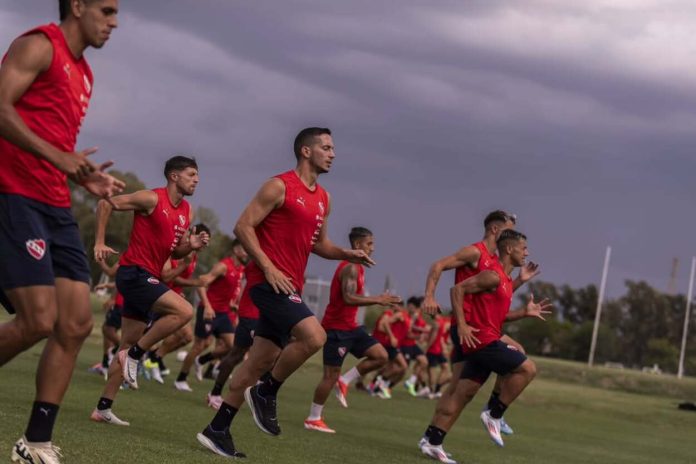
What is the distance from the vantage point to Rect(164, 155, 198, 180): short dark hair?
42.7 ft

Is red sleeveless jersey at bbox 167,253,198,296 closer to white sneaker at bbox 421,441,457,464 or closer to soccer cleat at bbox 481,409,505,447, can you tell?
soccer cleat at bbox 481,409,505,447

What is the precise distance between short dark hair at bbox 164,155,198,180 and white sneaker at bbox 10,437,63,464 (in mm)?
6428

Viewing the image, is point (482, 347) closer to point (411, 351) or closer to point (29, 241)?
point (29, 241)

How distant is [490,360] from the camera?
12.4 m

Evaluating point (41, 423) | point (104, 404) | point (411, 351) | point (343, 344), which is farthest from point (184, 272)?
point (41, 423)

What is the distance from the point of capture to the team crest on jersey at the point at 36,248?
6.53 metres

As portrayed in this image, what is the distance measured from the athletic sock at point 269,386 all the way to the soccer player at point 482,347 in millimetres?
2812

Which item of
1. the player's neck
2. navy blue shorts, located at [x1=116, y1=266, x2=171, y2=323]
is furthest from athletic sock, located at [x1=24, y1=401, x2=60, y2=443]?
navy blue shorts, located at [x1=116, y1=266, x2=171, y2=323]

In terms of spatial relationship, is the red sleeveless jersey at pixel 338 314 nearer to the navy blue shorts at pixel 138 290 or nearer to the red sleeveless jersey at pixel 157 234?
the red sleeveless jersey at pixel 157 234

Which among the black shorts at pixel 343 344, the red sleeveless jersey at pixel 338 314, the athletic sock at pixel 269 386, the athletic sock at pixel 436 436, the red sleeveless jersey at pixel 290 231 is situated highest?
the red sleeveless jersey at pixel 290 231

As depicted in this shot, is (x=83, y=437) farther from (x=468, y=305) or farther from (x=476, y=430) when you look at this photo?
(x=476, y=430)

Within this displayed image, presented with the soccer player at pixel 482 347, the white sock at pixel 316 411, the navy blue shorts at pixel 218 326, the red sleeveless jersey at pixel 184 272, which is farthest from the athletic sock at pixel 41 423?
the navy blue shorts at pixel 218 326

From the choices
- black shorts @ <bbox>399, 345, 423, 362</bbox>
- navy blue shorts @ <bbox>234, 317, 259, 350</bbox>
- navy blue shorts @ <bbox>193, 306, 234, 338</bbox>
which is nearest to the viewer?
navy blue shorts @ <bbox>234, 317, 259, 350</bbox>

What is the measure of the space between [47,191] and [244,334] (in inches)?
415
